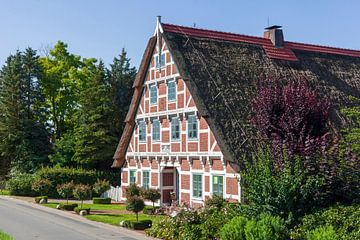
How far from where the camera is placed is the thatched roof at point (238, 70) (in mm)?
25766

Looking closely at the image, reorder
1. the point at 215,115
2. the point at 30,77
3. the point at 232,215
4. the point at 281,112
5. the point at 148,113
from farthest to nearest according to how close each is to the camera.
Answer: the point at 30,77 < the point at 148,113 < the point at 215,115 < the point at 281,112 < the point at 232,215

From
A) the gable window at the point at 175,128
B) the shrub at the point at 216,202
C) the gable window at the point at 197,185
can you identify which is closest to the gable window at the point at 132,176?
the gable window at the point at 175,128

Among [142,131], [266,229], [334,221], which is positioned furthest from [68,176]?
[334,221]

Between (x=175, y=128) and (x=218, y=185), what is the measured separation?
5.21m

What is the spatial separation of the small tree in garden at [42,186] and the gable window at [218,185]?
15323 mm

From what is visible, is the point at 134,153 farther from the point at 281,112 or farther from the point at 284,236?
the point at 284,236

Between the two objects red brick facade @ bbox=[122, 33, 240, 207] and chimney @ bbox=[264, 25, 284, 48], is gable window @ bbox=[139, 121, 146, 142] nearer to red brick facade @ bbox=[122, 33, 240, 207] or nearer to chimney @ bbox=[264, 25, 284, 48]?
red brick facade @ bbox=[122, 33, 240, 207]

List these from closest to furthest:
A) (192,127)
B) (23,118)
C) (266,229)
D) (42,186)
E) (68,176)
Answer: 1. (266,229)
2. (192,127)
3. (42,186)
4. (68,176)
5. (23,118)

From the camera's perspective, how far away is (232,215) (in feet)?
59.4

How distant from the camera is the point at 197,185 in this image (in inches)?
1091

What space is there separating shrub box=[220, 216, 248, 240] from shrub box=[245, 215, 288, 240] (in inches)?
13.7

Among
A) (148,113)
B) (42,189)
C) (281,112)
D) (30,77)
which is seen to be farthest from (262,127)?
(30,77)

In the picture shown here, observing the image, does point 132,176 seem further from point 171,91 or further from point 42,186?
point 171,91

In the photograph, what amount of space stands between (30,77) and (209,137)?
31.2 meters
